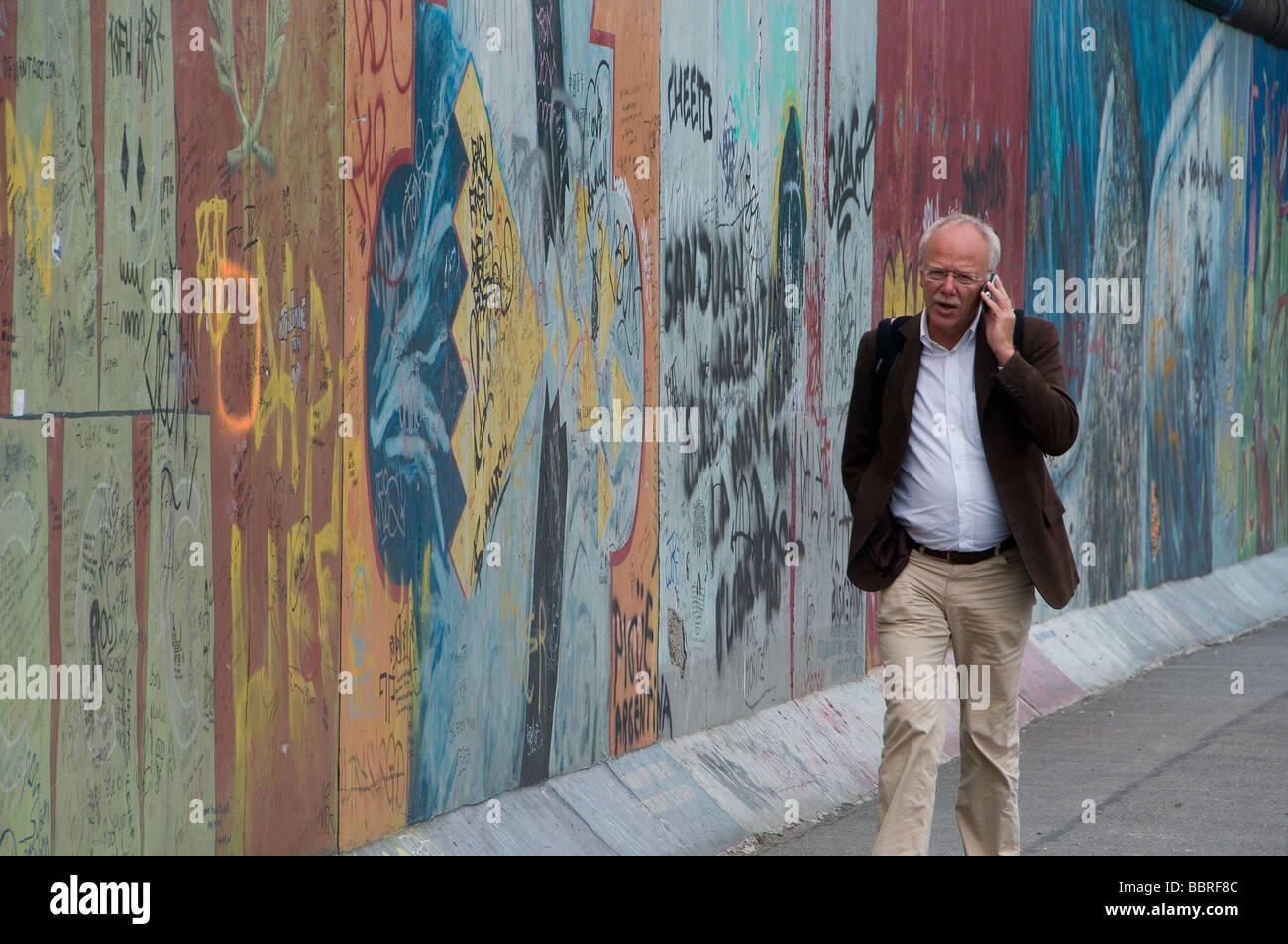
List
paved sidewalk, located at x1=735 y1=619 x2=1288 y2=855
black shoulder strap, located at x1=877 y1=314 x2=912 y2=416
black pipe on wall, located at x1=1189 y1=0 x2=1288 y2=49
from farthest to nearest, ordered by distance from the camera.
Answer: black pipe on wall, located at x1=1189 y1=0 x2=1288 y2=49 → paved sidewalk, located at x1=735 y1=619 x2=1288 y2=855 → black shoulder strap, located at x1=877 y1=314 x2=912 y2=416

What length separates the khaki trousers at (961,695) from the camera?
17.1 feet

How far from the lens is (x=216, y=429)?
191 inches

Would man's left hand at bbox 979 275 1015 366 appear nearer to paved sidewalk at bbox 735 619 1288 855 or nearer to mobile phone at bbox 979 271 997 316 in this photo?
mobile phone at bbox 979 271 997 316

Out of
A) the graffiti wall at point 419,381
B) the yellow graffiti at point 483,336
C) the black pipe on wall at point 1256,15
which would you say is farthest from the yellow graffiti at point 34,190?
the black pipe on wall at point 1256,15

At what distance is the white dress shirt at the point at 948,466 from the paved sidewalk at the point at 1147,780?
1672 mm

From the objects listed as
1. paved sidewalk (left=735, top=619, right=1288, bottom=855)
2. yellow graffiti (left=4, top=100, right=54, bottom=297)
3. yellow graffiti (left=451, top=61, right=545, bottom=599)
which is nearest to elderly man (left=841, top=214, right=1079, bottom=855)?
yellow graffiti (left=451, top=61, right=545, bottom=599)

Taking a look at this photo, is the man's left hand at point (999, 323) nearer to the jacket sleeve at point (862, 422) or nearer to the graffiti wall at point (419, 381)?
the jacket sleeve at point (862, 422)

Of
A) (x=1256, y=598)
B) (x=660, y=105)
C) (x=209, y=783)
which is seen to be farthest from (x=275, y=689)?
(x=1256, y=598)

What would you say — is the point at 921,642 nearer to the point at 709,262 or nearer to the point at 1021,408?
the point at 1021,408

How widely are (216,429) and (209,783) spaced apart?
36.0 inches

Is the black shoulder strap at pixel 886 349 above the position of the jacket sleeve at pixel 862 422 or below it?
above

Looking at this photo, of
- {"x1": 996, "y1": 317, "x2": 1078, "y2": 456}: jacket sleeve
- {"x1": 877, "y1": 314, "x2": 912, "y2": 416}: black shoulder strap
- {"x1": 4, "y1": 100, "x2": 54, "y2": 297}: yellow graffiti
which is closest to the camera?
{"x1": 4, "y1": 100, "x2": 54, "y2": 297}: yellow graffiti

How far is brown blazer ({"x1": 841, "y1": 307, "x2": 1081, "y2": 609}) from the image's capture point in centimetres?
515

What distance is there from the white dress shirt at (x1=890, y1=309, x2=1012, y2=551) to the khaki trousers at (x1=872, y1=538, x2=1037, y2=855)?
0.28ft
